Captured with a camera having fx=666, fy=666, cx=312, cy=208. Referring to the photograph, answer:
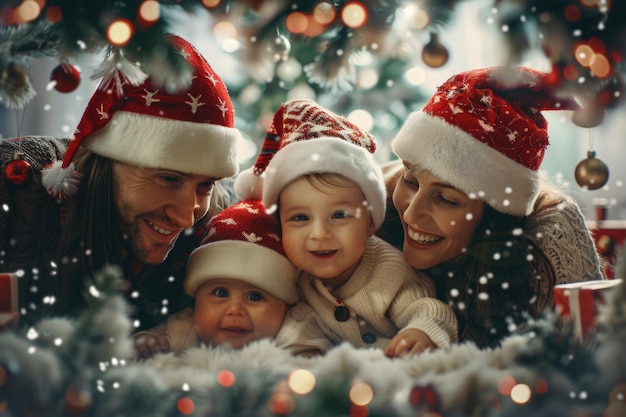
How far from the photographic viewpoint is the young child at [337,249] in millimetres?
1184

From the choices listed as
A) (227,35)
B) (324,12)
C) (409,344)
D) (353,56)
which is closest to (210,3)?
Result: (227,35)

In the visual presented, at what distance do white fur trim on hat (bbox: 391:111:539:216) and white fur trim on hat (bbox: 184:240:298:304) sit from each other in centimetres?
32

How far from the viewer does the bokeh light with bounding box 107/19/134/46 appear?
919 millimetres

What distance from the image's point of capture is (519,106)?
3.99 feet

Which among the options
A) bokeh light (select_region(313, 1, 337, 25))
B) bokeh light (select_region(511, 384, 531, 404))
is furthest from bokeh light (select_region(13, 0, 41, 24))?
bokeh light (select_region(511, 384, 531, 404))

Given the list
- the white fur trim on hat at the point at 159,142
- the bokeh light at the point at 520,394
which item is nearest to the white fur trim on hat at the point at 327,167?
the white fur trim on hat at the point at 159,142

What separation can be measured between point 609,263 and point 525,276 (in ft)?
1.41

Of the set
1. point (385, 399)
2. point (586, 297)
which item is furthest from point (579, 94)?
point (385, 399)

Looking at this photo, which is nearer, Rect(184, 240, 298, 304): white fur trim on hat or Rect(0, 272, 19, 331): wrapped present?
Rect(0, 272, 19, 331): wrapped present

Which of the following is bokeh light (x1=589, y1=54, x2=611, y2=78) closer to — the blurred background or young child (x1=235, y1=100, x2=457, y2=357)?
the blurred background

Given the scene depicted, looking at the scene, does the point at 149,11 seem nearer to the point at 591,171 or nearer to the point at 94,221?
the point at 94,221

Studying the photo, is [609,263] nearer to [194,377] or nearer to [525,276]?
[525,276]

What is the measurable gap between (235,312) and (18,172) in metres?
0.45

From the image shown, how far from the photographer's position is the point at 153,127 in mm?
1143
